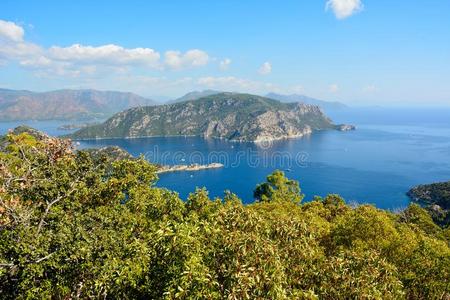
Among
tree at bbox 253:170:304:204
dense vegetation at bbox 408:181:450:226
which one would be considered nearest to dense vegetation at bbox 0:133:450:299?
tree at bbox 253:170:304:204

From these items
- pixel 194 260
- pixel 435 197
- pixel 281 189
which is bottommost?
pixel 435 197

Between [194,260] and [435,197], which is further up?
[194,260]

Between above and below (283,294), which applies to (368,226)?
below

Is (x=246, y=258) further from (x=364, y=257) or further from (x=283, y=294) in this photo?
(x=364, y=257)

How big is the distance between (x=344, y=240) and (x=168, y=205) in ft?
53.5

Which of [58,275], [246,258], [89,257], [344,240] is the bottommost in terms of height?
[344,240]

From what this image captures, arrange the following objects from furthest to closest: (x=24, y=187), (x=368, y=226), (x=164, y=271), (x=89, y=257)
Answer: (x=368, y=226)
(x=24, y=187)
(x=89, y=257)
(x=164, y=271)

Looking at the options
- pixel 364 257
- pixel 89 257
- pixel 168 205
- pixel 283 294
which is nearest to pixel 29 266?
pixel 89 257

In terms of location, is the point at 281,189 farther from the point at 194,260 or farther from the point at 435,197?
the point at 435,197

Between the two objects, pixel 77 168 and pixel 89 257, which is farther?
pixel 77 168

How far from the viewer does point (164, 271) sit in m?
16.8

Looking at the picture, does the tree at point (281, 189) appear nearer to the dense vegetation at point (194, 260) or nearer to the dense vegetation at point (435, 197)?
the dense vegetation at point (194, 260)

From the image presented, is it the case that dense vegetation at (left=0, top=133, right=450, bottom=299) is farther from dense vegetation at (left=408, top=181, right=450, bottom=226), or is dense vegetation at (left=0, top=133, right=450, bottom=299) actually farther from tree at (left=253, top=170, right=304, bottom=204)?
dense vegetation at (left=408, top=181, right=450, bottom=226)

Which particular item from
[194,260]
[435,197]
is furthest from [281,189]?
[435,197]
